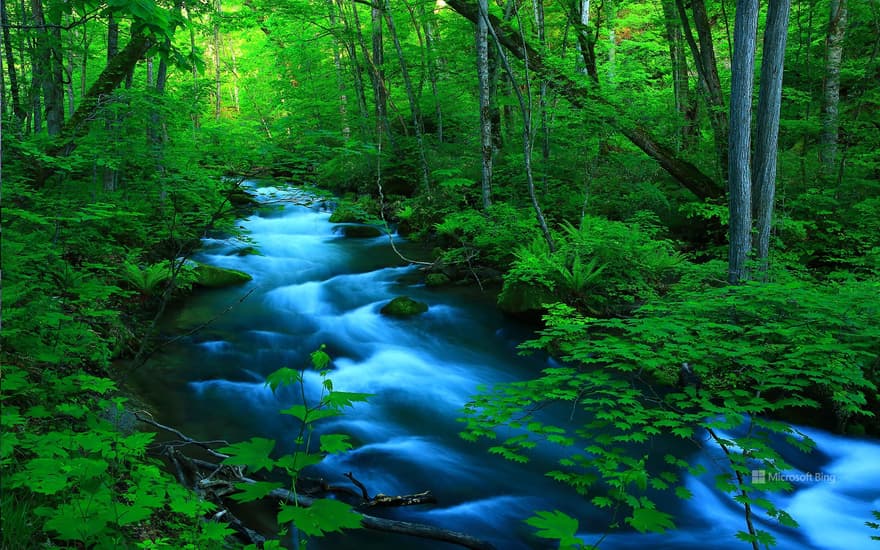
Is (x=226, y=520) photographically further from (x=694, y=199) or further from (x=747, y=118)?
(x=694, y=199)

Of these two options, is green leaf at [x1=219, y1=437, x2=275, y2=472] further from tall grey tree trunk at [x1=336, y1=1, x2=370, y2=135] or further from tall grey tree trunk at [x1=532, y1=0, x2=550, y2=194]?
tall grey tree trunk at [x1=336, y1=1, x2=370, y2=135]

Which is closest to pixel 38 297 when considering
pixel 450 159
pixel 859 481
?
pixel 859 481

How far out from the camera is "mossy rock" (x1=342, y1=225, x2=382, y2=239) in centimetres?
1356

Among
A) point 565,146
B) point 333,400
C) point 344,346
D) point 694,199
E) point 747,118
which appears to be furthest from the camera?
point 565,146

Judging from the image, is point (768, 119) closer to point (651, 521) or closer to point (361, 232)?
point (651, 521)

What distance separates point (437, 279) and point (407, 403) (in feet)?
12.6

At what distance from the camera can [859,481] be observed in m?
4.91

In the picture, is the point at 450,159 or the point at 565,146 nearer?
the point at 565,146

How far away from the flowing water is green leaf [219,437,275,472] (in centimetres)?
248

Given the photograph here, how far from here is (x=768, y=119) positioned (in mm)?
6469

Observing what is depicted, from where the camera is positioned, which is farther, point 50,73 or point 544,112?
point 544,112

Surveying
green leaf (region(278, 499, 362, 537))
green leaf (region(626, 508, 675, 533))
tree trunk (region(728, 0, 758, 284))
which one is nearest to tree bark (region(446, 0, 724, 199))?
tree trunk (region(728, 0, 758, 284))

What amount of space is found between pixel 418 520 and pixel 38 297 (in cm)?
353

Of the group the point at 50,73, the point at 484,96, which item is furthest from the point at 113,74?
the point at 484,96
